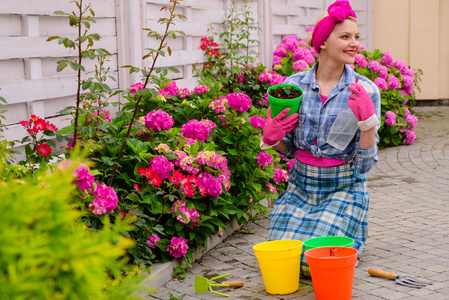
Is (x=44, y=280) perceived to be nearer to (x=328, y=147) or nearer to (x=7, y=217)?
(x=7, y=217)

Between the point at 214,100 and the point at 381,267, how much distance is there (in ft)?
6.13

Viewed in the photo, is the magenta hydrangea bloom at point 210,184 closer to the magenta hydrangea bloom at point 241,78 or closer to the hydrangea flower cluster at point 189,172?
the hydrangea flower cluster at point 189,172

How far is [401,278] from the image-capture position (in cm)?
359

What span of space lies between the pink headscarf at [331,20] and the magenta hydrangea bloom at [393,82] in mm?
4853

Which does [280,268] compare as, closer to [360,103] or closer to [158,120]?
[360,103]

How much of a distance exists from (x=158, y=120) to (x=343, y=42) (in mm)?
1265

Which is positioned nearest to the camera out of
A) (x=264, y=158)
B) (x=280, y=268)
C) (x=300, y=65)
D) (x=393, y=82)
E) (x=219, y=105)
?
(x=280, y=268)

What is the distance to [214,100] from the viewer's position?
4945mm

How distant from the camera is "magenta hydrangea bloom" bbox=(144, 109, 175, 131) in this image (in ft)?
13.3

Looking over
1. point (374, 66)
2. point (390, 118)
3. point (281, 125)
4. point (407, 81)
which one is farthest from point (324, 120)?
point (407, 81)

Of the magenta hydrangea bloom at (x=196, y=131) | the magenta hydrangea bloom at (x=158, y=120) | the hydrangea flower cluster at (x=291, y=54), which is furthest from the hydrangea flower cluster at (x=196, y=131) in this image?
the hydrangea flower cluster at (x=291, y=54)

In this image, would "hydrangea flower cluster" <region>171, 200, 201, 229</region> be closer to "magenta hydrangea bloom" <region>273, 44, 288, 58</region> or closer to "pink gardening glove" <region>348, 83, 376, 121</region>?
"pink gardening glove" <region>348, 83, 376, 121</region>

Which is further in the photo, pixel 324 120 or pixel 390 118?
pixel 390 118

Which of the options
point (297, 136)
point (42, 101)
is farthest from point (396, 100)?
point (42, 101)
